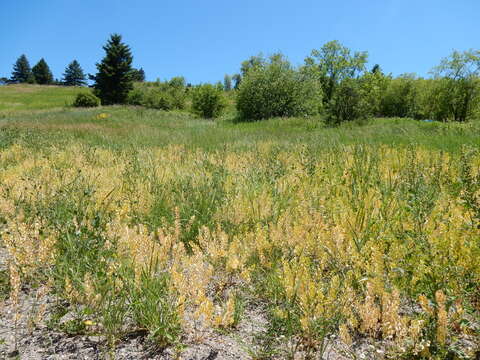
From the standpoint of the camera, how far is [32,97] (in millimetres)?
52000

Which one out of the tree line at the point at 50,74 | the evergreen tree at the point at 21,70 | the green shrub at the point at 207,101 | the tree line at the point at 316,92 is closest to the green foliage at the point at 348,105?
the tree line at the point at 316,92

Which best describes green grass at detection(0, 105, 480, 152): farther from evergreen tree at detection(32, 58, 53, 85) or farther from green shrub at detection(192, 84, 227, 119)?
evergreen tree at detection(32, 58, 53, 85)

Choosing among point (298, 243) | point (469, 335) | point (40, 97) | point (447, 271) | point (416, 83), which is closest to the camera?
point (469, 335)

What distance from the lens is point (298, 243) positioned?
275cm

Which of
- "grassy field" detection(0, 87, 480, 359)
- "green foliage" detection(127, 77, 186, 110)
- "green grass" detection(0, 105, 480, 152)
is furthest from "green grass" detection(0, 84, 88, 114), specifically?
"grassy field" detection(0, 87, 480, 359)

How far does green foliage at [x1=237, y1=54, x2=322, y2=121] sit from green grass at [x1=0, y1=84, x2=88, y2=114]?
2732 centimetres

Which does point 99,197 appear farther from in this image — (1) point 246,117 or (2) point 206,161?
(1) point 246,117

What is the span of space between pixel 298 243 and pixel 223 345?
1.13 meters

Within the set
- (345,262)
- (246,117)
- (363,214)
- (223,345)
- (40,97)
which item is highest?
(40,97)

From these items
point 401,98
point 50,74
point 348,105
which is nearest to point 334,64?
point 401,98

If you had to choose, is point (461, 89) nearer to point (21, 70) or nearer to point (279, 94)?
point (279, 94)

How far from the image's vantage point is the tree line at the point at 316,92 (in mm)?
21973

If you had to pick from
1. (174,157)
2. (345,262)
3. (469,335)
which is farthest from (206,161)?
(469,335)

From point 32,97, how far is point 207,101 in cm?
3205
